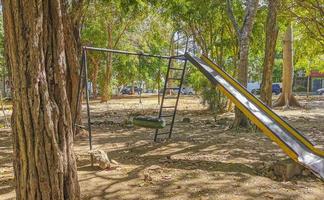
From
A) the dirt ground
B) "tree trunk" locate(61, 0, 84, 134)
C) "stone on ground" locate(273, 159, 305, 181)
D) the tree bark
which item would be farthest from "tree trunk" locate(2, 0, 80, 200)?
the tree bark

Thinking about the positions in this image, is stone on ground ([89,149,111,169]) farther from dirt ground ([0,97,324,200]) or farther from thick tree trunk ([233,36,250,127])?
thick tree trunk ([233,36,250,127])

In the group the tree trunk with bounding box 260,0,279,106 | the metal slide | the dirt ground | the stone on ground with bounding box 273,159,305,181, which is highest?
the tree trunk with bounding box 260,0,279,106

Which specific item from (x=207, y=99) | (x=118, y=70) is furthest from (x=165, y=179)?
(x=118, y=70)

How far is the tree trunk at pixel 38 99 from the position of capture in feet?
8.50

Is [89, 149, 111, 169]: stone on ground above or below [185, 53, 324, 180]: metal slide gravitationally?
below

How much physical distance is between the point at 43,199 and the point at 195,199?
6.29ft

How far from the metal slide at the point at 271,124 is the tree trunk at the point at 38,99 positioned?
11.5 ft

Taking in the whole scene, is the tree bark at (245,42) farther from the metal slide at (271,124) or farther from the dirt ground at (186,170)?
the metal slide at (271,124)

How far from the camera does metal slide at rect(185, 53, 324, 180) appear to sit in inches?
199

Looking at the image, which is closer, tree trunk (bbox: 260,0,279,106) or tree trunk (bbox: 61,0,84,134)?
tree trunk (bbox: 61,0,84,134)

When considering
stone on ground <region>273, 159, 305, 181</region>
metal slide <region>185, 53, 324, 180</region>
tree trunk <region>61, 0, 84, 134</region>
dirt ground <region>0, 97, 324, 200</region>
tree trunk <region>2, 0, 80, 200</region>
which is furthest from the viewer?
tree trunk <region>61, 0, 84, 134</region>

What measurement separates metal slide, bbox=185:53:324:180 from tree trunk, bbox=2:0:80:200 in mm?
3510

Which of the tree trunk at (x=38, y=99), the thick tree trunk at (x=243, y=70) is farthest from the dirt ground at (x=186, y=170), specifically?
the tree trunk at (x=38, y=99)

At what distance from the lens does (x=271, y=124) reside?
5.75m
